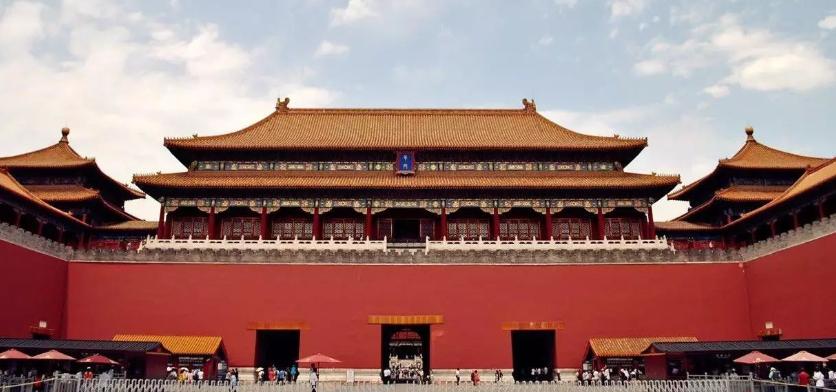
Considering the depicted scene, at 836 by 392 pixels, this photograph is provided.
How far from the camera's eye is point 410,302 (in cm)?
A: 2800

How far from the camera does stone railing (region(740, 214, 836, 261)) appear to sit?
79.6ft

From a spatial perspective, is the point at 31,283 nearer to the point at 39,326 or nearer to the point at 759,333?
the point at 39,326

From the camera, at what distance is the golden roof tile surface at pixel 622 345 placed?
26.2 m

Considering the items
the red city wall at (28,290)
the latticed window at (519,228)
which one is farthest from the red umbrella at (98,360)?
the latticed window at (519,228)

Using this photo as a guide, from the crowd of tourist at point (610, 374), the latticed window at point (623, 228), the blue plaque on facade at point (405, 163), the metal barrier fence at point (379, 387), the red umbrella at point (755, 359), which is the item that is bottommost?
the crowd of tourist at point (610, 374)

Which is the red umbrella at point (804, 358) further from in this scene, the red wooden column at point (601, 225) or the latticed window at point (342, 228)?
the latticed window at point (342, 228)

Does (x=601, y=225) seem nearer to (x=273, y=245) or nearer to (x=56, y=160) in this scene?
(x=273, y=245)

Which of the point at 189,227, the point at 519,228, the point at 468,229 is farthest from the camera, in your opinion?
the point at 519,228

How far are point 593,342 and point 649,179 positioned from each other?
9.20 m

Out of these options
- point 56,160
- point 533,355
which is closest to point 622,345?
point 533,355

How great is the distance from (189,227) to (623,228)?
818 inches

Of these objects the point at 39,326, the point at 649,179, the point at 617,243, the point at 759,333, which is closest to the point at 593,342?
the point at 617,243

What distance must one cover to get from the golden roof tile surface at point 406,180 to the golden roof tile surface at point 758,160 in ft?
13.3

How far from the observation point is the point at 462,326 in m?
27.5
